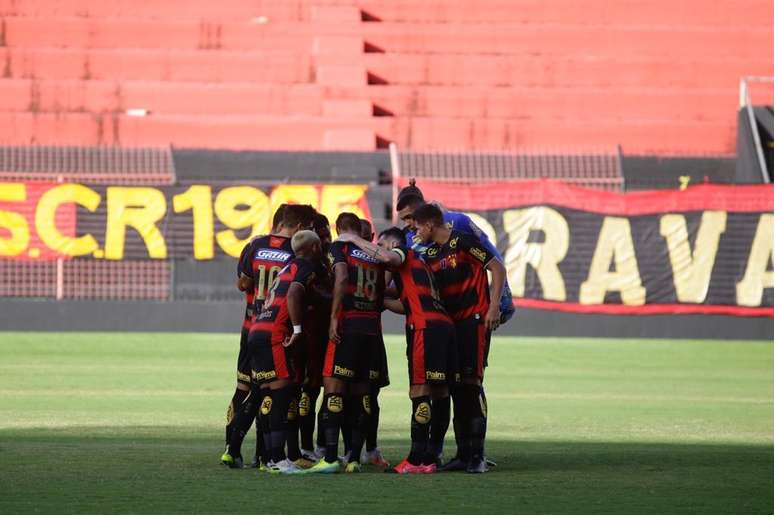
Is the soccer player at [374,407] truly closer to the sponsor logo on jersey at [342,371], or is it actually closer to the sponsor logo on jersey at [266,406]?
the sponsor logo on jersey at [342,371]

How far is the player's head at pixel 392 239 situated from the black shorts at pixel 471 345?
A: 65cm

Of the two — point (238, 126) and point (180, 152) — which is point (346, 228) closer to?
point (180, 152)

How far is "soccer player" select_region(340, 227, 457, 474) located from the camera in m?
9.30

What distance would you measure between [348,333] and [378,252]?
55 centimetres

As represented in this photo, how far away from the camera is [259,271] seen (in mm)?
9656

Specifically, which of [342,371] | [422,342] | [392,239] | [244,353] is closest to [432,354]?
[422,342]

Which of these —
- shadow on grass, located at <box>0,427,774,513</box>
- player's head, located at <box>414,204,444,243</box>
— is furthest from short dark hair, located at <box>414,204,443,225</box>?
shadow on grass, located at <box>0,427,774,513</box>

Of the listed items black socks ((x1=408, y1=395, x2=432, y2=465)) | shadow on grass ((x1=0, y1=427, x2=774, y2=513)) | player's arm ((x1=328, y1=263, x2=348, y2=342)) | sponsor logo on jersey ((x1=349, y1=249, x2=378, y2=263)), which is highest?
sponsor logo on jersey ((x1=349, y1=249, x2=378, y2=263))

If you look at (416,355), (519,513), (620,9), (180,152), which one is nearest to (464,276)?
(416,355)

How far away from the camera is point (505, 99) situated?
1158 inches

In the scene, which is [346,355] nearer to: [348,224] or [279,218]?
[348,224]

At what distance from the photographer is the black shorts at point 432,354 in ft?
30.5

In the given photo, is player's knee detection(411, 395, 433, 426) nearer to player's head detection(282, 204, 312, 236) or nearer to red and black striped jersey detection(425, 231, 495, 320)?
red and black striped jersey detection(425, 231, 495, 320)

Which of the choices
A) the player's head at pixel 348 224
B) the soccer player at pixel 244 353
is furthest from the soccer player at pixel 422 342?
the soccer player at pixel 244 353
